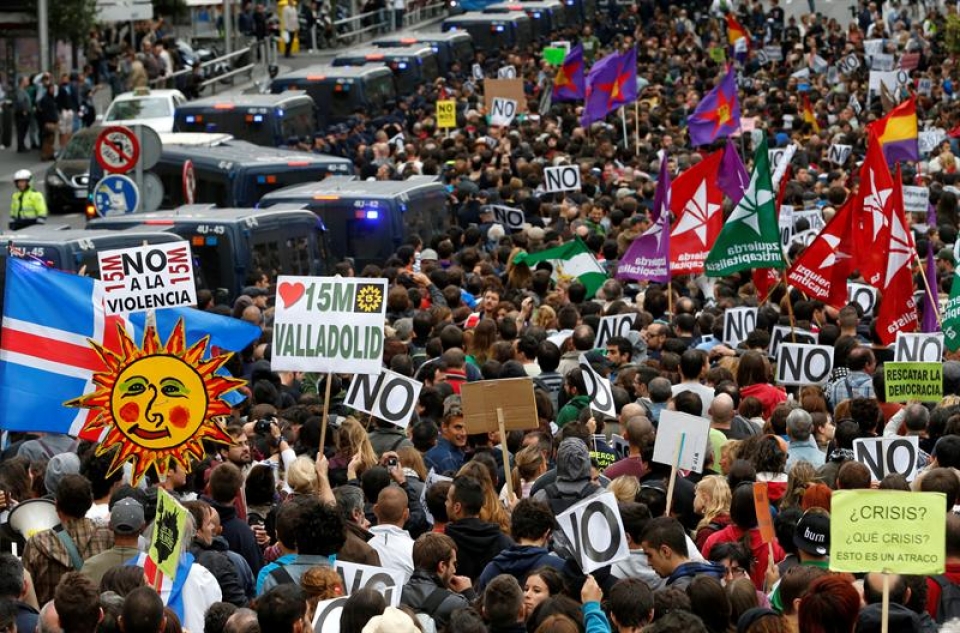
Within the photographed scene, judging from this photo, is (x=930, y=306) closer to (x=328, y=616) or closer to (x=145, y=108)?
(x=328, y=616)

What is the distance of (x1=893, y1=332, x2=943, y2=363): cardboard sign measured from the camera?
47.6ft

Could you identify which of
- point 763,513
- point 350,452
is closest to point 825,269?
point 350,452

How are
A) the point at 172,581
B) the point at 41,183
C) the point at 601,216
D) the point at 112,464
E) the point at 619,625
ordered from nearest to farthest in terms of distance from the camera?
the point at 619,625
the point at 172,581
the point at 112,464
the point at 601,216
the point at 41,183

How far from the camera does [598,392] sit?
43.9ft

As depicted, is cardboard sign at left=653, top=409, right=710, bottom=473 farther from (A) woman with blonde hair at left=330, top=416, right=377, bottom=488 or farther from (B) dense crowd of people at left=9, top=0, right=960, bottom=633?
(A) woman with blonde hair at left=330, top=416, right=377, bottom=488

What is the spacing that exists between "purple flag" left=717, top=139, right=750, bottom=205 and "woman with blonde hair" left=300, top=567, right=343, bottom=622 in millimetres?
11076

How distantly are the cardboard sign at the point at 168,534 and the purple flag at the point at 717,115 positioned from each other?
20.1 meters

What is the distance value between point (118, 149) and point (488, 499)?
1226 cm

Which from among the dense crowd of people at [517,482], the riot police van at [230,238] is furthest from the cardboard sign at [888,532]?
the riot police van at [230,238]

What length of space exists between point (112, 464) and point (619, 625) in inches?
131

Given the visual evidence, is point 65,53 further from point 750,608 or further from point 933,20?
point 750,608

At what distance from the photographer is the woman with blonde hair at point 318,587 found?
8883 mm

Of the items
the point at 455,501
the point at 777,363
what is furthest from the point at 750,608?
the point at 777,363

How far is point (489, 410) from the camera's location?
38.8 feet
